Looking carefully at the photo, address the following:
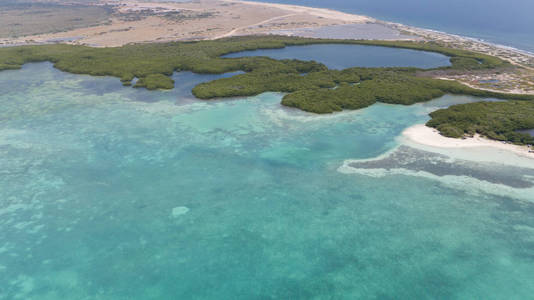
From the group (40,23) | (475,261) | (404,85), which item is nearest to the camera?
(475,261)

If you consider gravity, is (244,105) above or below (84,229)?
above

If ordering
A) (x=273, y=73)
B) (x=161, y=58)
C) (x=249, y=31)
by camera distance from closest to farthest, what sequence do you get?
(x=273, y=73), (x=161, y=58), (x=249, y=31)

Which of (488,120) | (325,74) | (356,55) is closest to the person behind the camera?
(488,120)

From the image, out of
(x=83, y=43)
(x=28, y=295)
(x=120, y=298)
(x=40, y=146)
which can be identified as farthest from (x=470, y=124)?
(x=83, y=43)

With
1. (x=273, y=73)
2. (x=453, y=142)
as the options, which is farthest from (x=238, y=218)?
(x=273, y=73)

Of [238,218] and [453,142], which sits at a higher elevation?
[453,142]

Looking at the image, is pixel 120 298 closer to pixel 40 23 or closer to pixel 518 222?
pixel 518 222

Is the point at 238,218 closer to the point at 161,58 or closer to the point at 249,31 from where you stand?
the point at 161,58

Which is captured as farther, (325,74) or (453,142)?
(325,74)
